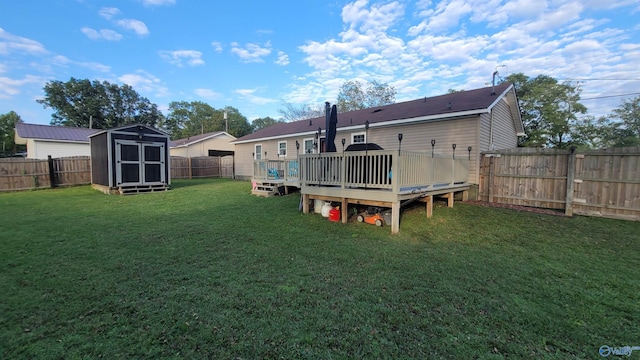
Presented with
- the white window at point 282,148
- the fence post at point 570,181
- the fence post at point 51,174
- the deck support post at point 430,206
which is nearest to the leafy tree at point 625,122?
the fence post at point 570,181

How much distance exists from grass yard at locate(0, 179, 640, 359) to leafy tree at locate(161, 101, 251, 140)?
129ft

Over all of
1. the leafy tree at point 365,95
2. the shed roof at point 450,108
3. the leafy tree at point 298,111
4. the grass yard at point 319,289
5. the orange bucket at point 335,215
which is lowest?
the grass yard at point 319,289

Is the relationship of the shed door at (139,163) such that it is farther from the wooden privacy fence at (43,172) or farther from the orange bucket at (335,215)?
the orange bucket at (335,215)

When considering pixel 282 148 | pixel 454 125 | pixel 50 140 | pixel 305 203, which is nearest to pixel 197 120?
pixel 50 140

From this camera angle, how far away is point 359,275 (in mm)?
3451

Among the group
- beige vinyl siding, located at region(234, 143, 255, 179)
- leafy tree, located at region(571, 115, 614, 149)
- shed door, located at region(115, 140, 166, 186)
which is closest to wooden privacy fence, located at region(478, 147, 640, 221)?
shed door, located at region(115, 140, 166, 186)

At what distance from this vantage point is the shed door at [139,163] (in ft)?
35.0

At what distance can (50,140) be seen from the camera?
17609 mm

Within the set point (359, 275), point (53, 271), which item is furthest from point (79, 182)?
point (359, 275)

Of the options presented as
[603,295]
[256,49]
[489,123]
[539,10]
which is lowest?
[603,295]

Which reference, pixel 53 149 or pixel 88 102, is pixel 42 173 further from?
pixel 88 102

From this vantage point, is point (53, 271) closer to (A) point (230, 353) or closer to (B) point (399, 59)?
(A) point (230, 353)

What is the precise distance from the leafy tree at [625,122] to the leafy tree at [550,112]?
426 centimetres

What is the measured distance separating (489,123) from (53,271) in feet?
36.9
